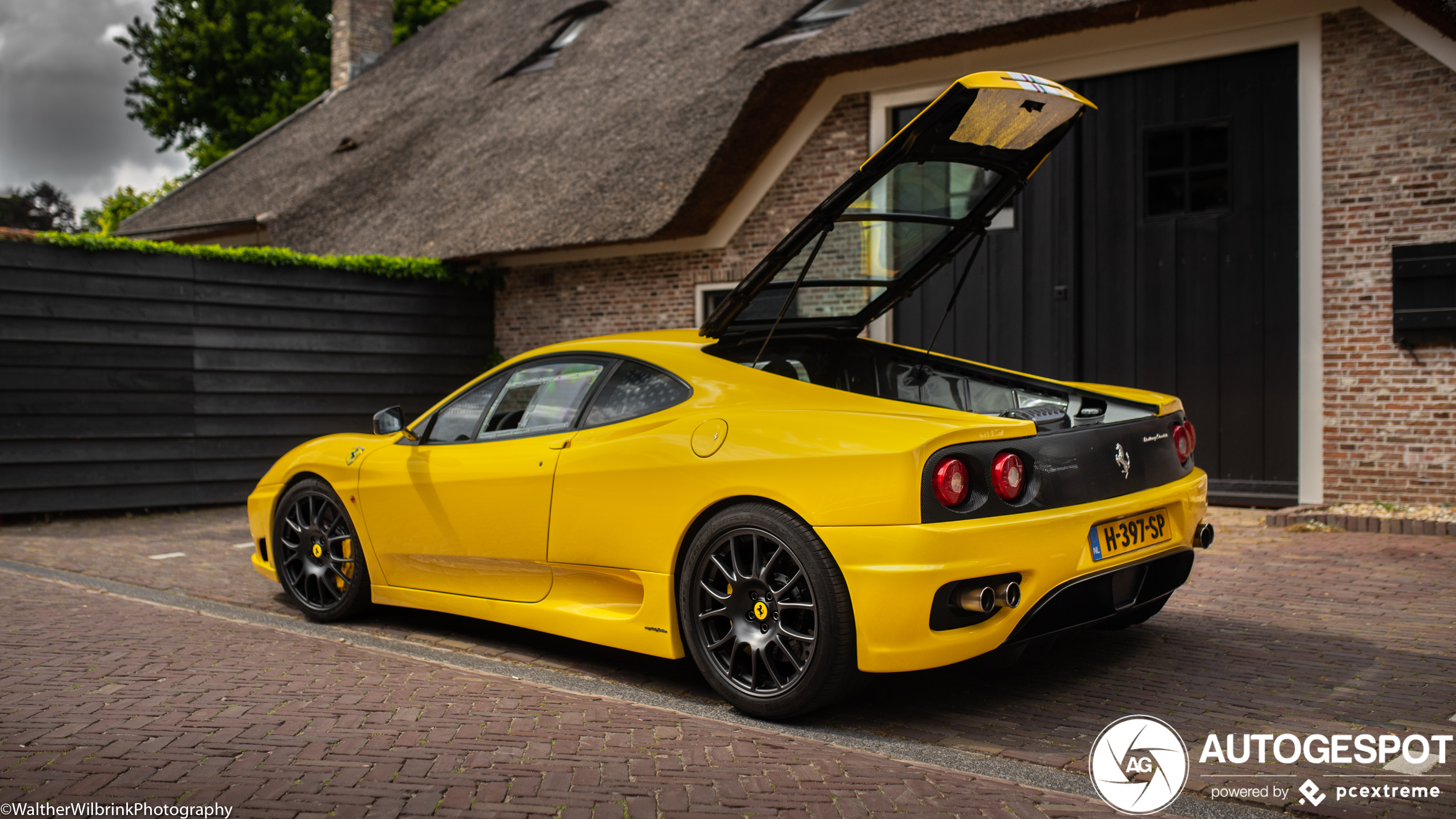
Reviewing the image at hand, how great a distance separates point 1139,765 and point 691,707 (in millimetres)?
1508

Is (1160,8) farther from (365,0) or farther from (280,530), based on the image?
(365,0)

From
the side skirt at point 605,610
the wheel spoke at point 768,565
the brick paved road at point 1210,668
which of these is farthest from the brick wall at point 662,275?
the wheel spoke at point 768,565

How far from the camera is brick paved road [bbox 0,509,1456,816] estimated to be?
335 cm

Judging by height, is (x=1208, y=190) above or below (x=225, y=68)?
below

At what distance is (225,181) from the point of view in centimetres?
1884

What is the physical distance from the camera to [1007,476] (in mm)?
3199

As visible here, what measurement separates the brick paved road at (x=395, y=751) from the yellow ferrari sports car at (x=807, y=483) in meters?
0.36

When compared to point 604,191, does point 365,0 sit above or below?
above

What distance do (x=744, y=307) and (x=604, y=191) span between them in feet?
27.9

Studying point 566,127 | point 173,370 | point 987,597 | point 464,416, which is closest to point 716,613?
point 987,597

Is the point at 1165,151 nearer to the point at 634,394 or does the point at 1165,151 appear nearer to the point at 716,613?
the point at 634,394

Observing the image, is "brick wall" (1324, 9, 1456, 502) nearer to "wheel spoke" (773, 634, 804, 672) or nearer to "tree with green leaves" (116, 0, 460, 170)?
"wheel spoke" (773, 634, 804, 672)

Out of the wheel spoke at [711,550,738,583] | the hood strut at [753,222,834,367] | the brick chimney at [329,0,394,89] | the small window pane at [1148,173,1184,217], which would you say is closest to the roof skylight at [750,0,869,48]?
the small window pane at [1148,173,1184,217]

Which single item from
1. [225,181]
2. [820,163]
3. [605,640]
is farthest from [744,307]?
[225,181]
